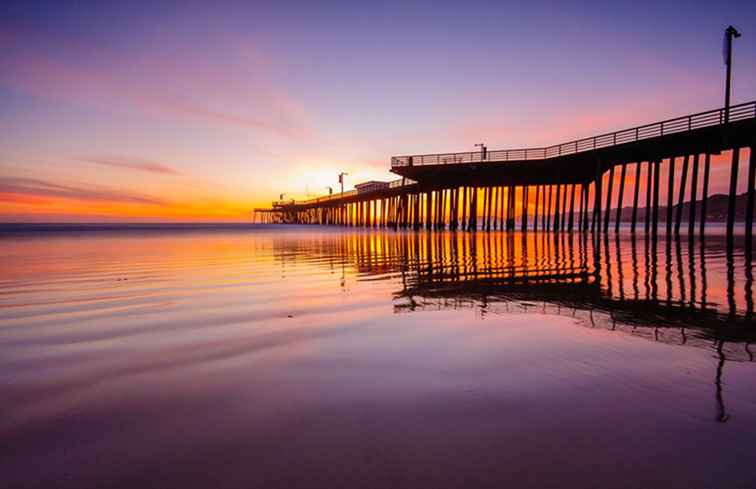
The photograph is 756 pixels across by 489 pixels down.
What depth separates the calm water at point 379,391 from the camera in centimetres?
168

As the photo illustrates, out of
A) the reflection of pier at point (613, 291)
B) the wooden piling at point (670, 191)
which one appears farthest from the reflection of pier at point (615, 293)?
the wooden piling at point (670, 191)

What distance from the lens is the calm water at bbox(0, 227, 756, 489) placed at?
1681mm

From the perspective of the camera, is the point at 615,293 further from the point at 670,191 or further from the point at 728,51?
the point at 728,51

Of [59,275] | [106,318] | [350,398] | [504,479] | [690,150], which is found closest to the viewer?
[504,479]

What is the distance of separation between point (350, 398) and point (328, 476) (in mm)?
792

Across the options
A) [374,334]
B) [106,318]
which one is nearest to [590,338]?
[374,334]

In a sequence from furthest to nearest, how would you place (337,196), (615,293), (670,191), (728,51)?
(337,196), (670,191), (728,51), (615,293)

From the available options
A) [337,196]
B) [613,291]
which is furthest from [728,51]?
[337,196]

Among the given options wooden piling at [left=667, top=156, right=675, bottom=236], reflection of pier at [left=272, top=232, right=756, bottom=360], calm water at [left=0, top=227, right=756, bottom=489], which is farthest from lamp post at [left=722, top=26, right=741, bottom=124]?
calm water at [left=0, top=227, right=756, bottom=489]

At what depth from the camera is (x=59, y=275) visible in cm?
809

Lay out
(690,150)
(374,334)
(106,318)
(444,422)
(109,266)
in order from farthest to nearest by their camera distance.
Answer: (690,150) < (109,266) < (106,318) < (374,334) < (444,422)

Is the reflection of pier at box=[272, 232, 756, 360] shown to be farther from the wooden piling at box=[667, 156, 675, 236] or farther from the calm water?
the wooden piling at box=[667, 156, 675, 236]

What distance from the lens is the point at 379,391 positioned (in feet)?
8.24

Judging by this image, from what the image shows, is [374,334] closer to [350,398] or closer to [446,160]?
[350,398]
